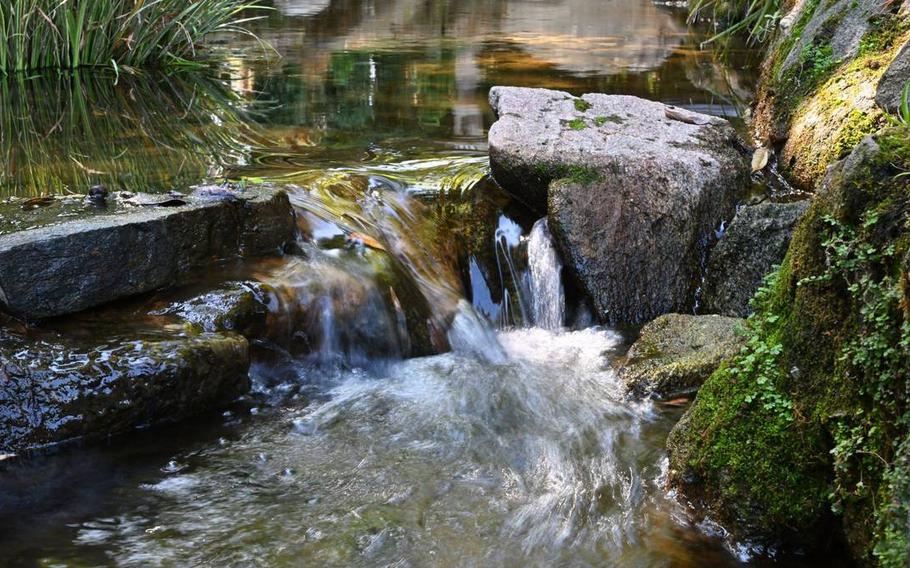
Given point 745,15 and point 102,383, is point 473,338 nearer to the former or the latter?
point 102,383

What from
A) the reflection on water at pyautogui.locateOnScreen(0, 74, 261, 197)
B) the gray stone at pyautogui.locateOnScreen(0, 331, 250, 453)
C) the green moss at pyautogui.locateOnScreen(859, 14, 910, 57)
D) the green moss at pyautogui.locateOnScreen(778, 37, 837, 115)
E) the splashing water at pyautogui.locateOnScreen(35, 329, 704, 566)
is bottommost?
the splashing water at pyautogui.locateOnScreen(35, 329, 704, 566)

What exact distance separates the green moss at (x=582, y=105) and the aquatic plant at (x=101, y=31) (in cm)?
581

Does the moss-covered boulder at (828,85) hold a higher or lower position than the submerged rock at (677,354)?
higher

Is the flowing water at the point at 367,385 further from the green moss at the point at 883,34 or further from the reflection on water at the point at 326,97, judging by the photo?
the green moss at the point at 883,34

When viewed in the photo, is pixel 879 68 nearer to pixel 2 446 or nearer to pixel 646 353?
pixel 646 353

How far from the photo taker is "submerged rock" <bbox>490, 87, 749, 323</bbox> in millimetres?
5805

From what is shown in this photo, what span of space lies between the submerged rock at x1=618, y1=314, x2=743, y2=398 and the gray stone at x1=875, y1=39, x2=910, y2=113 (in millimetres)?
1451

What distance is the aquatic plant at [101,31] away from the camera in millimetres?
9875

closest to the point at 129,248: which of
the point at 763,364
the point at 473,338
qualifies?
the point at 473,338

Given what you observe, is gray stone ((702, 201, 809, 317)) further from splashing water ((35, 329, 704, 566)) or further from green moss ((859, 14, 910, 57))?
green moss ((859, 14, 910, 57))

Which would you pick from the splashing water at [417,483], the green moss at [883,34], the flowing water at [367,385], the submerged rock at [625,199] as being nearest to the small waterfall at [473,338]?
the flowing water at [367,385]

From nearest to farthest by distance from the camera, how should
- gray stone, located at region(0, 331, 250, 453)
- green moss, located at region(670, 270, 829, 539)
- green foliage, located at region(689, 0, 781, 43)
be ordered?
green moss, located at region(670, 270, 829, 539) < gray stone, located at region(0, 331, 250, 453) < green foliage, located at region(689, 0, 781, 43)

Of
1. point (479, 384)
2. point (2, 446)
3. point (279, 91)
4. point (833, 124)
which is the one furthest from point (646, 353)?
point (279, 91)

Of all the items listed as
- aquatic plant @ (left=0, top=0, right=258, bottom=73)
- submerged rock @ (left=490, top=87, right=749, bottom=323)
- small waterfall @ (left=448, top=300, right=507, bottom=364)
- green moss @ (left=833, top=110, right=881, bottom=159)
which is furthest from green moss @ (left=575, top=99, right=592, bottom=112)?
aquatic plant @ (left=0, top=0, right=258, bottom=73)
